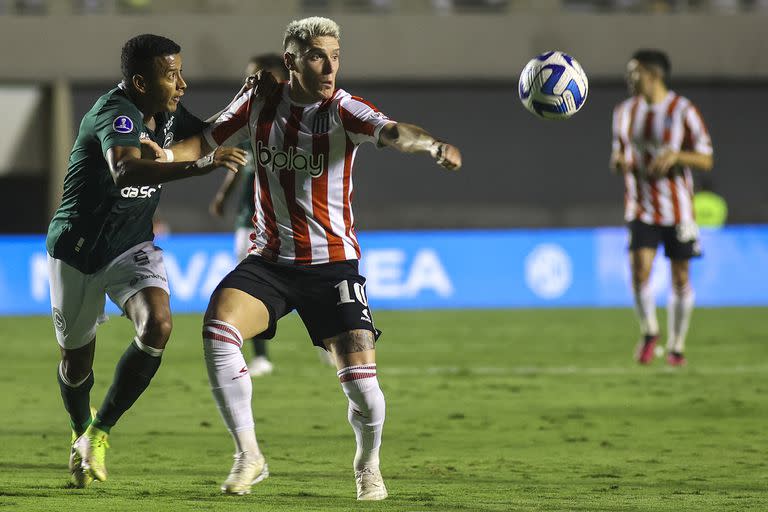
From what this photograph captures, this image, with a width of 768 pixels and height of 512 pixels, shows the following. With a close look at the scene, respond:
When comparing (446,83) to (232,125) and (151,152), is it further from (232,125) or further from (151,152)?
(151,152)

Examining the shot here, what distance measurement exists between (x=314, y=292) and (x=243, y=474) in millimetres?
826

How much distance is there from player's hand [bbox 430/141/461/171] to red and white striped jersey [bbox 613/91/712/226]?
640 cm

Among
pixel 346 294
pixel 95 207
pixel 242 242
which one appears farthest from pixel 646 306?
pixel 95 207

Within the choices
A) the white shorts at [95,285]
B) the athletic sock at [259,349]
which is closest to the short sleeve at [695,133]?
the athletic sock at [259,349]

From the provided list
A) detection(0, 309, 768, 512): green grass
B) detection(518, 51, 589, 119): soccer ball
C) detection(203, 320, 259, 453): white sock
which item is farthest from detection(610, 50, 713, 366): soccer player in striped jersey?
detection(203, 320, 259, 453): white sock

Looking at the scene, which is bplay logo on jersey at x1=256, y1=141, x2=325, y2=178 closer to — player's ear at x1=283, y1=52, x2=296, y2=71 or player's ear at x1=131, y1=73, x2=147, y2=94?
player's ear at x1=283, y1=52, x2=296, y2=71

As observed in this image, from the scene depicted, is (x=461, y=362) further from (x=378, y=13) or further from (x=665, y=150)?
(x=378, y=13)

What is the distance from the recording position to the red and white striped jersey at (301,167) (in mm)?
5801

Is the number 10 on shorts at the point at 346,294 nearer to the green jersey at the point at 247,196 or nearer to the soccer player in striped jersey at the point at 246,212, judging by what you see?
the soccer player in striped jersey at the point at 246,212

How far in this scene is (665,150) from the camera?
11.6 meters

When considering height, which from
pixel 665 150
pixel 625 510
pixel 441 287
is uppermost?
pixel 665 150

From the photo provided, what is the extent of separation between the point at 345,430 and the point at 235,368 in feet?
8.21

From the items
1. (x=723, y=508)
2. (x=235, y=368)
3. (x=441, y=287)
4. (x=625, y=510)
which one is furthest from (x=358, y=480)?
(x=441, y=287)

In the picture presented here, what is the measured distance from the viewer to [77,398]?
6387mm
